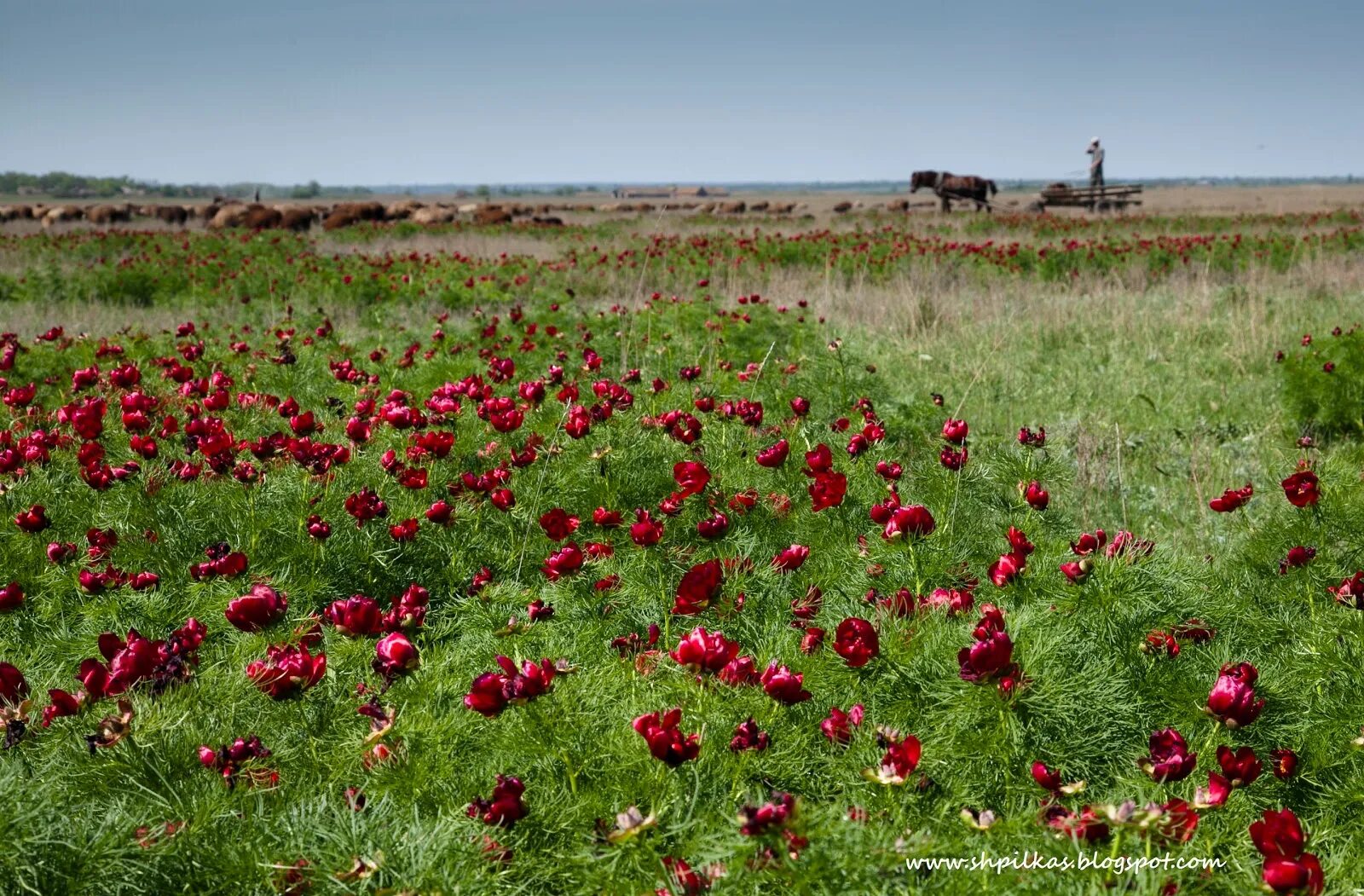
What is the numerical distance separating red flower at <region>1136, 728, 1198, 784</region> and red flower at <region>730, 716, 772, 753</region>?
2.47 ft

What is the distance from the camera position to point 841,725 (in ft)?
6.74

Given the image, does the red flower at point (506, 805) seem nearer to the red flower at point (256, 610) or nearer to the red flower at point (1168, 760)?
the red flower at point (256, 610)

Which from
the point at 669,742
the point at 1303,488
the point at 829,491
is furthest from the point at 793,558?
the point at 1303,488

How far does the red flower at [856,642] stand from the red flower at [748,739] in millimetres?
237

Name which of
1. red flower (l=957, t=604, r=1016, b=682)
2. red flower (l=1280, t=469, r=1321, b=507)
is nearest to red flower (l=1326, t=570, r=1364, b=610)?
red flower (l=1280, t=469, r=1321, b=507)

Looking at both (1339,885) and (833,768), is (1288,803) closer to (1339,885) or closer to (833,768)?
(1339,885)

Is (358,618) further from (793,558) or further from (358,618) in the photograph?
(793,558)

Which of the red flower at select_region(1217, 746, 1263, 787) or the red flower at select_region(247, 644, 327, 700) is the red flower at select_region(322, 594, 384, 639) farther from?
the red flower at select_region(1217, 746, 1263, 787)

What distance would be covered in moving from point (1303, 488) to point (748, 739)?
203 centimetres

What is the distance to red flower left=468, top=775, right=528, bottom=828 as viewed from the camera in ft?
5.60

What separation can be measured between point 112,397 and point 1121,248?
1392 centimetres

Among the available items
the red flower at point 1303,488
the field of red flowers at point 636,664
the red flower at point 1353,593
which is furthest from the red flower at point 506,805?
the red flower at point 1303,488

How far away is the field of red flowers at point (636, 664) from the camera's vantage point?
5.53ft

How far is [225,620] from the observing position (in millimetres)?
2707
